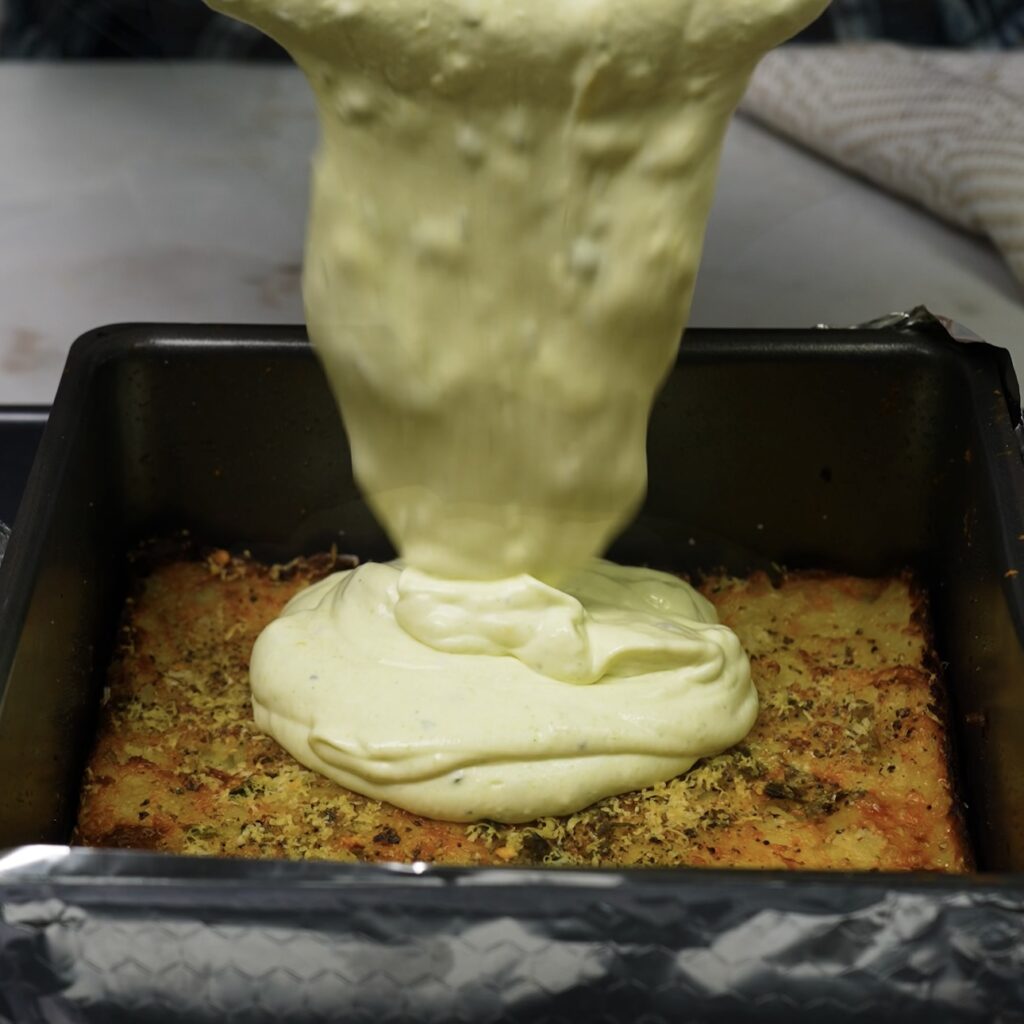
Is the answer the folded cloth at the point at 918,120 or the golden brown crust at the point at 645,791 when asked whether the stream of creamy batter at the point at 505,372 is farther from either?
the folded cloth at the point at 918,120

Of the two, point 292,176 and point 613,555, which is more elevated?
point 292,176

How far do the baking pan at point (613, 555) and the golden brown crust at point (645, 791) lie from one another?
36 mm

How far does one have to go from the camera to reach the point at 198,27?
2.42 metres

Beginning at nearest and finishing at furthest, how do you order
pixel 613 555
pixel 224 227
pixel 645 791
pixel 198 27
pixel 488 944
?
1. pixel 488 944
2. pixel 645 791
3. pixel 613 555
4. pixel 224 227
5. pixel 198 27

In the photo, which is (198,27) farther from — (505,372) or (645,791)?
(645,791)

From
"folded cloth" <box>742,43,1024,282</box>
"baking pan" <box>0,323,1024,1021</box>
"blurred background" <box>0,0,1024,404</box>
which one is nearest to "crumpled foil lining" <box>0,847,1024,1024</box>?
"baking pan" <box>0,323,1024,1021</box>

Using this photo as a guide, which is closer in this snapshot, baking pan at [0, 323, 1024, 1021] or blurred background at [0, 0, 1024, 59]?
baking pan at [0, 323, 1024, 1021]

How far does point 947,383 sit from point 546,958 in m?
0.78

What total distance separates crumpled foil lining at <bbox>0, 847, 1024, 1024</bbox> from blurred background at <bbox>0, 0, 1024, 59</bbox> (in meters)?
1.77

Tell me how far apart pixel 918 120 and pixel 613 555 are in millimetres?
950

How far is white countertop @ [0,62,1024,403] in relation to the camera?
1898mm

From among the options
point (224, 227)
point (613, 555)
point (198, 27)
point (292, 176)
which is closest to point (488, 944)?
point (613, 555)

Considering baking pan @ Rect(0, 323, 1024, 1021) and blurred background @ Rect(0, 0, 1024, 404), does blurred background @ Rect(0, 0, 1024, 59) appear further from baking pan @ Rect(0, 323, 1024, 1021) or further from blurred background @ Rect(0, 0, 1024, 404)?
baking pan @ Rect(0, 323, 1024, 1021)

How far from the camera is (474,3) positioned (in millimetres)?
1020
